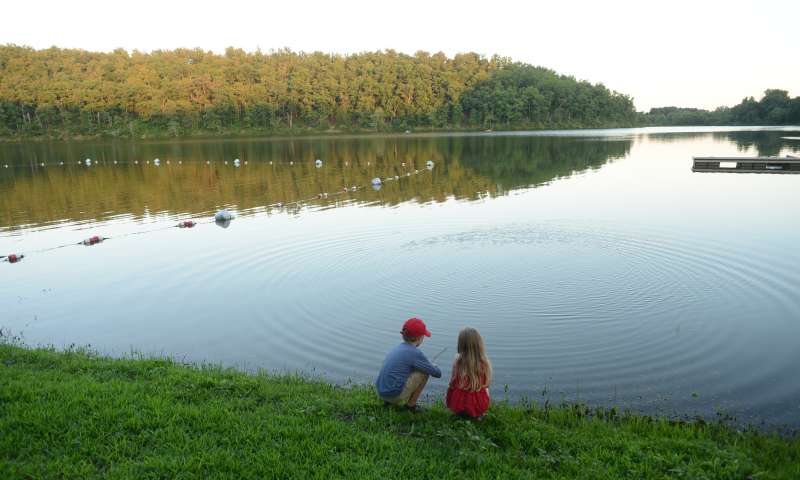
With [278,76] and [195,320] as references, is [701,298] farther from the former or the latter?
[278,76]

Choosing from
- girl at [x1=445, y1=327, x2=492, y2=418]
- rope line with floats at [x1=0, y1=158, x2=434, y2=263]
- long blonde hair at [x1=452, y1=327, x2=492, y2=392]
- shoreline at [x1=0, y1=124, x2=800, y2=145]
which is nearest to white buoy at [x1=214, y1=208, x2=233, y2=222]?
rope line with floats at [x1=0, y1=158, x2=434, y2=263]

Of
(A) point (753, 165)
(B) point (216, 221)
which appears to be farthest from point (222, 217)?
(A) point (753, 165)

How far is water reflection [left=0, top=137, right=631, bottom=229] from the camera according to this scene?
28.9 m

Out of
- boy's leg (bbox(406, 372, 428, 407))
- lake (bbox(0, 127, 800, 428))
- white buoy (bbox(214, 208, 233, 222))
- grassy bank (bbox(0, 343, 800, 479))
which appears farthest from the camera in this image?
white buoy (bbox(214, 208, 233, 222))

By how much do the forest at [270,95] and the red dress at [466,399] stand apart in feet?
407

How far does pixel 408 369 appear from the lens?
23.3 feet

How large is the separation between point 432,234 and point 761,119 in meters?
162

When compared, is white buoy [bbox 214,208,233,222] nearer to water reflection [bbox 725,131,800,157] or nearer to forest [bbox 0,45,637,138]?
water reflection [bbox 725,131,800,157]

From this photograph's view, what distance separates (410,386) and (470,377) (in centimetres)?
83

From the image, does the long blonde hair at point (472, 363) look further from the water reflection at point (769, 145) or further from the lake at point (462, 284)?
the water reflection at point (769, 145)

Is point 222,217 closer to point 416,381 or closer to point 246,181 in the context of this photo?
point 246,181

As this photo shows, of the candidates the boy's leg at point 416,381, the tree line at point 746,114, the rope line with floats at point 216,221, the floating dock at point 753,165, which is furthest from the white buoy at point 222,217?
the tree line at point 746,114

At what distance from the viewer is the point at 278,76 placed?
14162 centimetres

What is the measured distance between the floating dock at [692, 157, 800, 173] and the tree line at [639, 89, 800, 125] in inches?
4792
